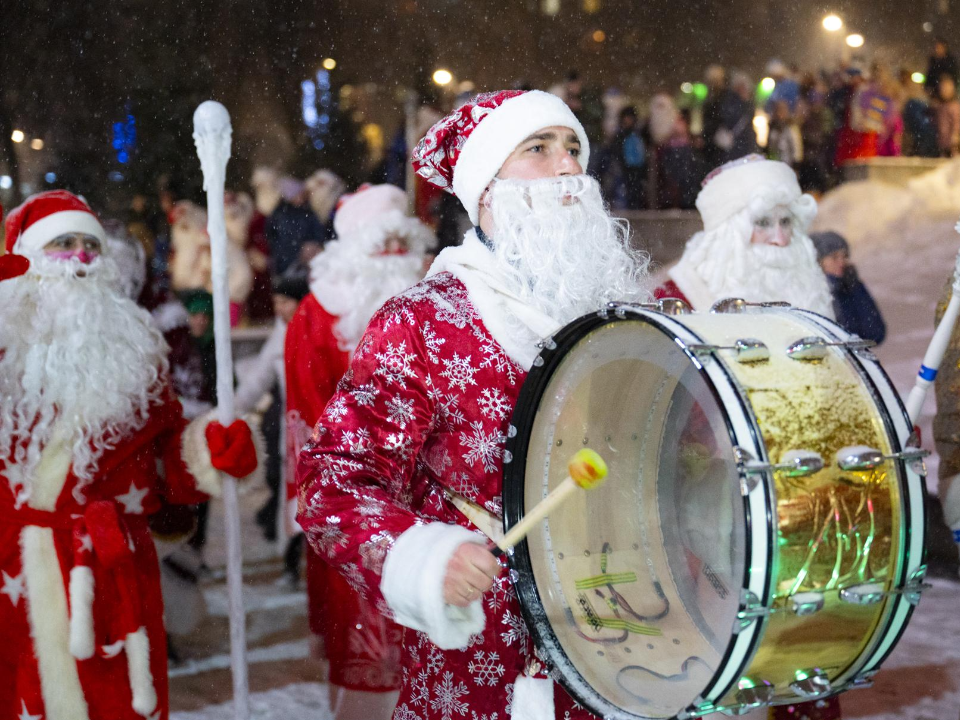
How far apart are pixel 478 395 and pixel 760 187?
1.87 meters

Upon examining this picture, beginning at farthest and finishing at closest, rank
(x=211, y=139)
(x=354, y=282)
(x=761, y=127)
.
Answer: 1. (x=761, y=127)
2. (x=354, y=282)
3. (x=211, y=139)

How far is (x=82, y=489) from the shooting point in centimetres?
274

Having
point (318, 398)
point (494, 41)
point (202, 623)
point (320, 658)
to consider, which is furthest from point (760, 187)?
point (494, 41)

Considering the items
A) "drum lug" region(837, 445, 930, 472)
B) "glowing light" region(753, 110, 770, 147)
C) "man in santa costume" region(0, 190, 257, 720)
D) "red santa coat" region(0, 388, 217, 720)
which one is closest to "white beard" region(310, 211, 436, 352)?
"man in santa costume" region(0, 190, 257, 720)

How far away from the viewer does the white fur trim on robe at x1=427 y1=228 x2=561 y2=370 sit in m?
1.82

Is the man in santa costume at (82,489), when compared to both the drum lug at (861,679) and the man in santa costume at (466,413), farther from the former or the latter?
the drum lug at (861,679)

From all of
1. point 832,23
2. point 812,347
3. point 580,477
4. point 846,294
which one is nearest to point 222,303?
point 580,477

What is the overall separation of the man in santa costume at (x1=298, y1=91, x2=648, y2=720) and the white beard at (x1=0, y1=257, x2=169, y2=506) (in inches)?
49.0

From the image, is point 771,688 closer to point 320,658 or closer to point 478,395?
point 478,395

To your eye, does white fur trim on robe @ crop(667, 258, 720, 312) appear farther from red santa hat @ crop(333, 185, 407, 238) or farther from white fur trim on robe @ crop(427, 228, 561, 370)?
red santa hat @ crop(333, 185, 407, 238)

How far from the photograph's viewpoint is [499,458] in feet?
5.86

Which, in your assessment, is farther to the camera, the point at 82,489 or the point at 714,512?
the point at 82,489

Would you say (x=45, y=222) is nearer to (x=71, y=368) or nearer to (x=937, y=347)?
(x=71, y=368)

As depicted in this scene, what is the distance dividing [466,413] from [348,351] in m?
2.14
